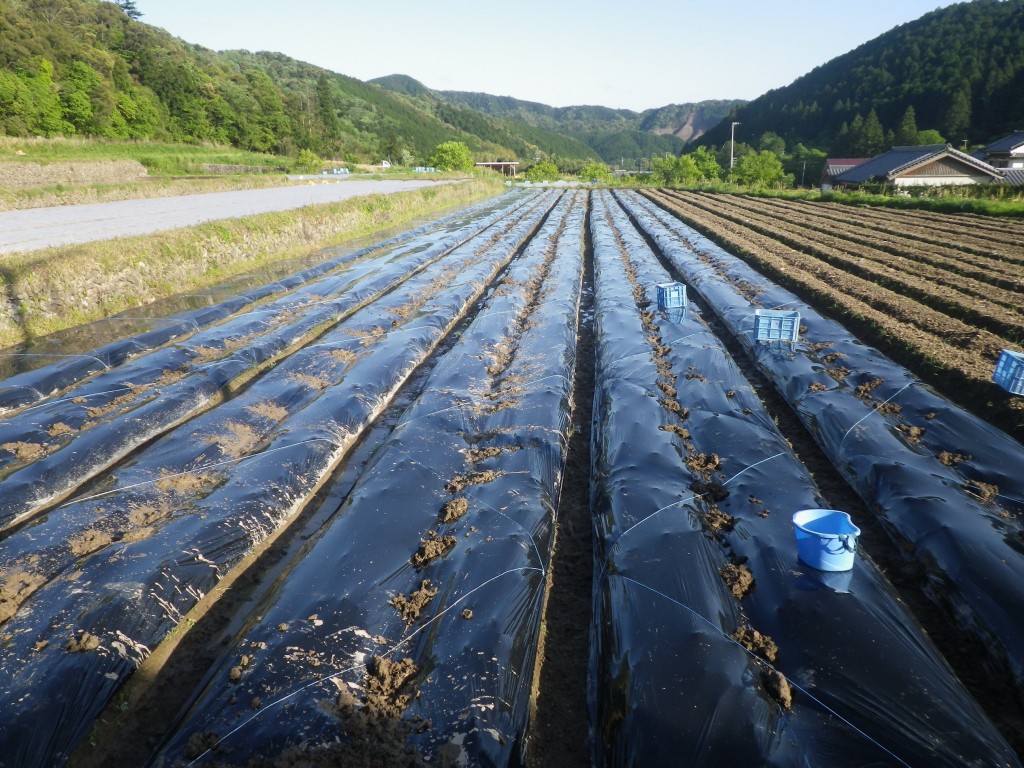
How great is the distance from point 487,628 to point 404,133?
11484 centimetres

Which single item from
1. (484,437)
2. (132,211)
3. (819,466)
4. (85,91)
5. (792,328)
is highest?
(85,91)

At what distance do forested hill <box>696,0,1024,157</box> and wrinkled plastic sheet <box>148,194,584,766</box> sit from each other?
65383 mm

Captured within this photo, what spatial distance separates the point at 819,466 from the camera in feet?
16.1

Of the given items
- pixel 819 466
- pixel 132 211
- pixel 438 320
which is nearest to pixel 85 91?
pixel 132 211

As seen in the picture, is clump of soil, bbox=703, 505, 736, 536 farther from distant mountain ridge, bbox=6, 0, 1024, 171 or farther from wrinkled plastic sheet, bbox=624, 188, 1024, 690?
distant mountain ridge, bbox=6, 0, 1024, 171

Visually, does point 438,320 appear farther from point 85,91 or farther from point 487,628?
point 85,91

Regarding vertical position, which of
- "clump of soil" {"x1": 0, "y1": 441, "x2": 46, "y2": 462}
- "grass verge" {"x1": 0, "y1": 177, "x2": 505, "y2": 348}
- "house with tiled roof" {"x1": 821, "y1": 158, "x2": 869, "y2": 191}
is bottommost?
"clump of soil" {"x1": 0, "y1": 441, "x2": 46, "y2": 462}

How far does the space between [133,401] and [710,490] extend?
20.6ft

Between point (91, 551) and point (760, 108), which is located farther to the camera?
point (760, 108)

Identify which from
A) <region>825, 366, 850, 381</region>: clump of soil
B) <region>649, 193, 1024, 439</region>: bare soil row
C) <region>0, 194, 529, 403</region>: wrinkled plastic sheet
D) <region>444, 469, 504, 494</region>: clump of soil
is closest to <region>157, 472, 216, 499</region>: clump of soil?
<region>444, 469, 504, 494</region>: clump of soil

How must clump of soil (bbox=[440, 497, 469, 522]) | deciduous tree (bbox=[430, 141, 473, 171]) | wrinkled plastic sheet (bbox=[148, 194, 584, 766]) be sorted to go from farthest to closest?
deciduous tree (bbox=[430, 141, 473, 171]) → clump of soil (bbox=[440, 497, 469, 522]) → wrinkled plastic sheet (bbox=[148, 194, 584, 766])

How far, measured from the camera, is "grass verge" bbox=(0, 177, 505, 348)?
856 cm

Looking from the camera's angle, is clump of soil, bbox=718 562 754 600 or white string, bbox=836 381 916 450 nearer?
clump of soil, bbox=718 562 754 600

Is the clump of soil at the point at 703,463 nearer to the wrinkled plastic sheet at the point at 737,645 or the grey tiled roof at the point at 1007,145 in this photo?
the wrinkled plastic sheet at the point at 737,645
